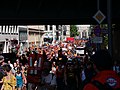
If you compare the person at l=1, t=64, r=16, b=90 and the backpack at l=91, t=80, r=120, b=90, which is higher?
the backpack at l=91, t=80, r=120, b=90

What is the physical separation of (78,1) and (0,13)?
3902mm

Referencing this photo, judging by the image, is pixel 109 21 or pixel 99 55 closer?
pixel 99 55

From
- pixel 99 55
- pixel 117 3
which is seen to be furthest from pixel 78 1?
pixel 99 55

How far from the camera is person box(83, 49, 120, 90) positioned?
376 centimetres

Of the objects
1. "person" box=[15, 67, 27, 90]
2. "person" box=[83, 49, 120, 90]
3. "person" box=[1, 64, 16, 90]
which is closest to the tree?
"person" box=[15, 67, 27, 90]

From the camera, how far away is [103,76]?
152 inches

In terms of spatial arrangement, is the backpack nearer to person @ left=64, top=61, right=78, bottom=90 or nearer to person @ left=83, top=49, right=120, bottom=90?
person @ left=83, top=49, right=120, bottom=90

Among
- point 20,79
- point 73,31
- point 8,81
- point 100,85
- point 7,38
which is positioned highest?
point 73,31

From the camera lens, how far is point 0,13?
793 inches

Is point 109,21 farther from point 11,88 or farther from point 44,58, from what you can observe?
point 11,88

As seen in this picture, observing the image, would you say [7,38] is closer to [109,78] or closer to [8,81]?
[8,81]

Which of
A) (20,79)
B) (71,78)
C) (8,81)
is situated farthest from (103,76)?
(20,79)

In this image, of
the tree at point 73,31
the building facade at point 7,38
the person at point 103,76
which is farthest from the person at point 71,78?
the tree at point 73,31

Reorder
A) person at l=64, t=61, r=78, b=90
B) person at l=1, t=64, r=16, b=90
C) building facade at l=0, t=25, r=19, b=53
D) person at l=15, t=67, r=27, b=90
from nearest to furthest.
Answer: person at l=1, t=64, r=16, b=90
person at l=64, t=61, r=78, b=90
person at l=15, t=67, r=27, b=90
building facade at l=0, t=25, r=19, b=53
